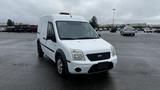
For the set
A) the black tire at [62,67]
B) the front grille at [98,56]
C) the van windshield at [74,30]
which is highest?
the van windshield at [74,30]

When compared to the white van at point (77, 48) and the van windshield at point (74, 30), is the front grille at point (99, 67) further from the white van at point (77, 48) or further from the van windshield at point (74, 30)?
the van windshield at point (74, 30)

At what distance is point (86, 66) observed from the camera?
→ 5.45 meters

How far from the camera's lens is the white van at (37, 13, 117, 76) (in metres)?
5.52

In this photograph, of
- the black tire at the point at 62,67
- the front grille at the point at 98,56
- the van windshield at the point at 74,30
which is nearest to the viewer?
the front grille at the point at 98,56

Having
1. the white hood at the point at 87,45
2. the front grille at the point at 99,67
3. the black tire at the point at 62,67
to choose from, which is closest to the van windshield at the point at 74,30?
the white hood at the point at 87,45

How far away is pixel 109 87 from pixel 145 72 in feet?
7.38

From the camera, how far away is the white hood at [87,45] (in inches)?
220

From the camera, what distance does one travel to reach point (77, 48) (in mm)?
5559

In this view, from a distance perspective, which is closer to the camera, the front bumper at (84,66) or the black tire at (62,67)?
the front bumper at (84,66)

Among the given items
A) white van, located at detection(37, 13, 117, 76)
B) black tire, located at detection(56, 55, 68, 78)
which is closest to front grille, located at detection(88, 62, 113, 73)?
white van, located at detection(37, 13, 117, 76)

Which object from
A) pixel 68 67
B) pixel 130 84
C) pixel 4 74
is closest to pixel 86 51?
pixel 68 67

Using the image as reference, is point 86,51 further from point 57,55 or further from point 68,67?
point 57,55

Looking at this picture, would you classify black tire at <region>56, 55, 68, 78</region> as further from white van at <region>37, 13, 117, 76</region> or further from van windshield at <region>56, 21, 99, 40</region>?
van windshield at <region>56, 21, 99, 40</region>

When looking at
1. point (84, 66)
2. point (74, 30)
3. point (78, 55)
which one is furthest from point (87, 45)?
point (74, 30)
